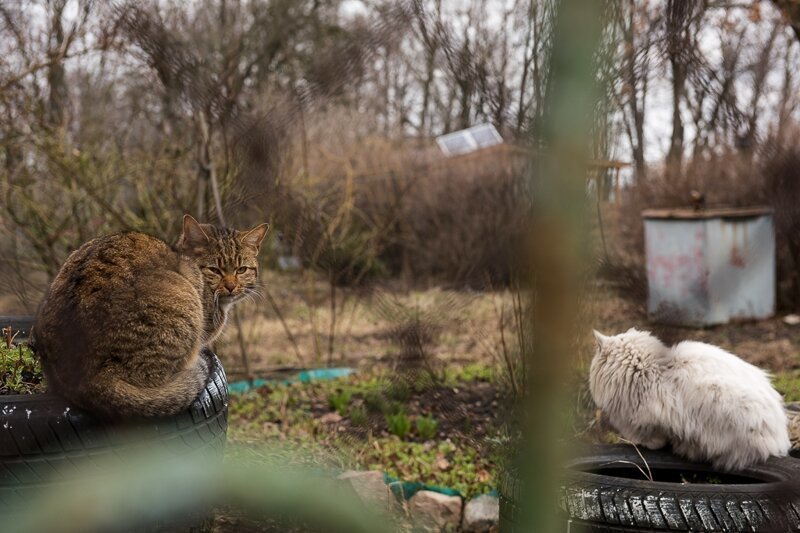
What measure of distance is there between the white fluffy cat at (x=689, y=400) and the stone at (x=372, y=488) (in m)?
0.96

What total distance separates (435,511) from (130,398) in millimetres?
1624

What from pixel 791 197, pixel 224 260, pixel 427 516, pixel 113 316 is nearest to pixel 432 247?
pixel 427 516

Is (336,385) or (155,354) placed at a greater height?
(155,354)

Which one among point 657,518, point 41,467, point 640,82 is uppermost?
point 640,82

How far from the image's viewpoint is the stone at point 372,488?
10.2ft

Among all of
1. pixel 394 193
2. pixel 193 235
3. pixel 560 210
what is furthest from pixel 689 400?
pixel 394 193

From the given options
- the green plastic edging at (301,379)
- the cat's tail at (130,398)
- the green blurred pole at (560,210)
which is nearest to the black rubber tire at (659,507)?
the cat's tail at (130,398)

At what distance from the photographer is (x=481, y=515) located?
3102mm

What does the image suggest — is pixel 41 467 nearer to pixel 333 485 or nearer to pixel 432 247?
pixel 333 485

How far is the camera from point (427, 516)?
3154 millimetres

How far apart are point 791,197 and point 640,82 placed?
24cm

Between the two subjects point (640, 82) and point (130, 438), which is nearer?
point (640, 82)

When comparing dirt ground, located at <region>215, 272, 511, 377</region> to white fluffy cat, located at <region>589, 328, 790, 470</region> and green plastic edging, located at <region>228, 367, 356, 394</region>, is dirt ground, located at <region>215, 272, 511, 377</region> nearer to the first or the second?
green plastic edging, located at <region>228, 367, 356, 394</region>

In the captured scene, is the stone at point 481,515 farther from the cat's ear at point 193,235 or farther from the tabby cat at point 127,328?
the cat's ear at point 193,235
